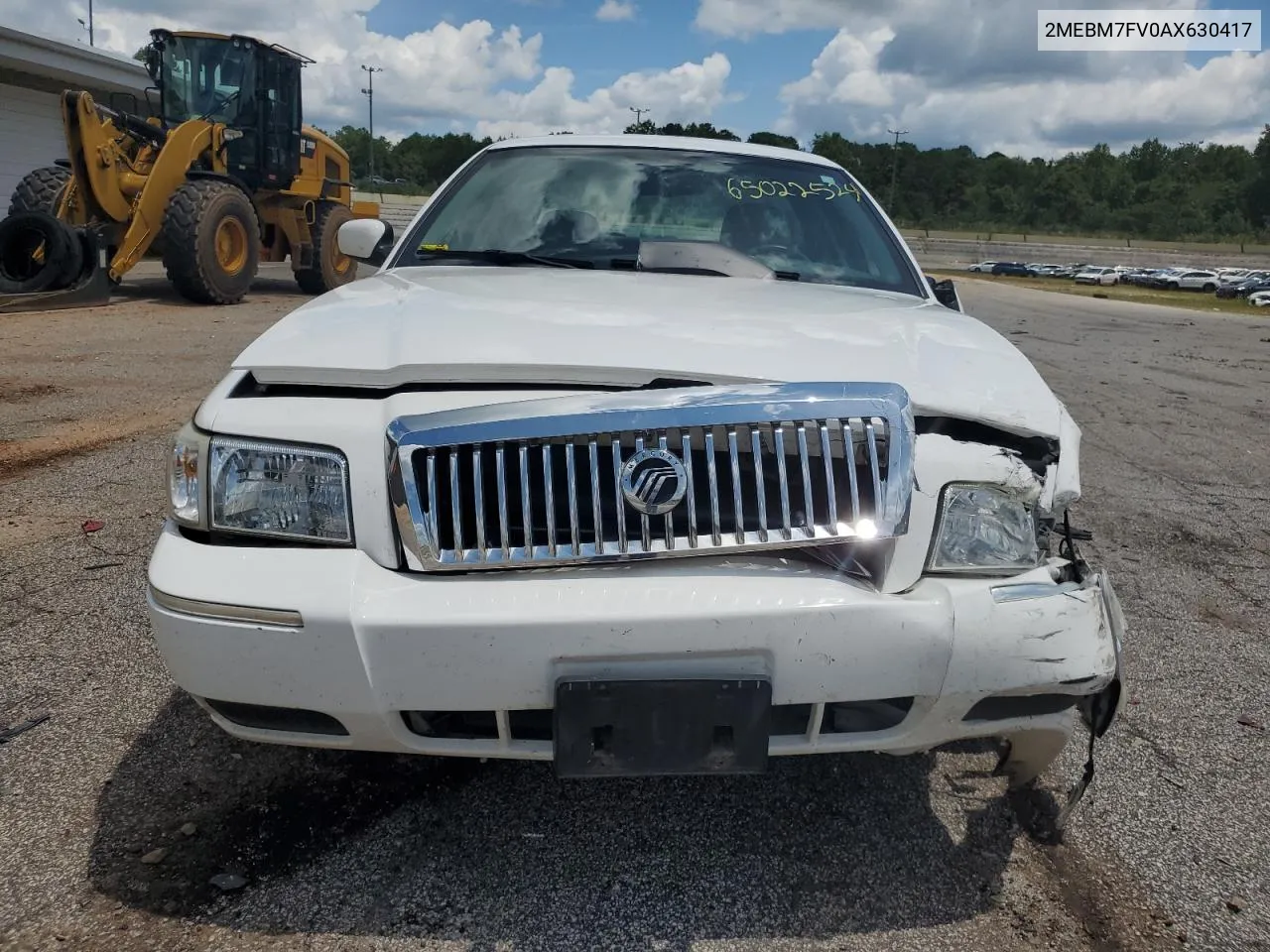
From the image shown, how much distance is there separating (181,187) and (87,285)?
1465 mm

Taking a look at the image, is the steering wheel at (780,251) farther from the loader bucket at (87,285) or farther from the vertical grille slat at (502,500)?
the loader bucket at (87,285)

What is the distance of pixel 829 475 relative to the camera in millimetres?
1767

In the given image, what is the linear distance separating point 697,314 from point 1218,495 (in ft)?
13.9

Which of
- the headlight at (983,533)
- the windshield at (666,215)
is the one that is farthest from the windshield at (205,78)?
the headlight at (983,533)

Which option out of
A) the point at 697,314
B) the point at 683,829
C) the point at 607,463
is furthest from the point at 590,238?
the point at 683,829

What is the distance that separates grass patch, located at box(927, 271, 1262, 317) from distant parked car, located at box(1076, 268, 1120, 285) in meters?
0.60

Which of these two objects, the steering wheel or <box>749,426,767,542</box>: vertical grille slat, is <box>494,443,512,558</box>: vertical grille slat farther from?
the steering wheel

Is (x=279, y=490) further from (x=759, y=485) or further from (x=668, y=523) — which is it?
(x=759, y=485)

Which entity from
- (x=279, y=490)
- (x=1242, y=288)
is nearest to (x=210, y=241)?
(x=279, y=490)

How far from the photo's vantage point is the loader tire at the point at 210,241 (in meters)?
10.9

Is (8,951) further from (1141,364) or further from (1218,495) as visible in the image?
(1141,364)

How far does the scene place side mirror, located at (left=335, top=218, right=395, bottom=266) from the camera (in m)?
3.54

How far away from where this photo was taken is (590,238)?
334cm

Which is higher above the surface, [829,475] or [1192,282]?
[829,475]
